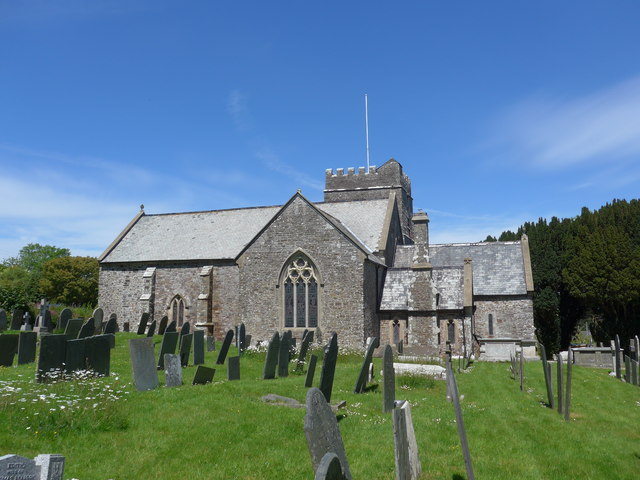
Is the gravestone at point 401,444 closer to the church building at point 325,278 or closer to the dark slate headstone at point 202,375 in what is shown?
the dark slate headstone at point 202,375

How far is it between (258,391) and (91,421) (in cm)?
394

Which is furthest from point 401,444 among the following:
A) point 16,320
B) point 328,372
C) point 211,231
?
point 211,231

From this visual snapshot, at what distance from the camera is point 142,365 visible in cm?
1114

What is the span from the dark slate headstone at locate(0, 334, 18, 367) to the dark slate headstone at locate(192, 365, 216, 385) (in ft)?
19.9

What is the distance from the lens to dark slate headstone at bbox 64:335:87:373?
11.5 metres

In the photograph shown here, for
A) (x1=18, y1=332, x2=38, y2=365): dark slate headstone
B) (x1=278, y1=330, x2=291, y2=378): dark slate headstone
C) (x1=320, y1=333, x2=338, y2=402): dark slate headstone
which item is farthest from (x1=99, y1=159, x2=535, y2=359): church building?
(x1=320, y1=333, x2=338, y2=402): dark slate headstone

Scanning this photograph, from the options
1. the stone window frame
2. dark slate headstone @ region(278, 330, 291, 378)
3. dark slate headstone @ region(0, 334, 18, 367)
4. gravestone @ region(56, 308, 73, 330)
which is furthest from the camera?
the stone window frame

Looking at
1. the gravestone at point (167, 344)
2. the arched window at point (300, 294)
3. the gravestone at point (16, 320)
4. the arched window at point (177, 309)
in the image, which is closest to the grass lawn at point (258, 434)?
the gravestone at point (167, 344)

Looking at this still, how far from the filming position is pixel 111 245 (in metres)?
32.3

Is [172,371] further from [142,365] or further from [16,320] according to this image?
[16,320]

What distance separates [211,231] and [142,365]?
20.9 meters

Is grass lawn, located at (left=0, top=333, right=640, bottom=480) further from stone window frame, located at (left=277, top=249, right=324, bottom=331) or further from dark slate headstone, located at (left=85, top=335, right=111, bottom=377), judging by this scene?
stone window frame, located at (left=277, top=249, right=324, bottom=331)

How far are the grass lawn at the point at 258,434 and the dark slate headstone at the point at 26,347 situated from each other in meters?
2.89

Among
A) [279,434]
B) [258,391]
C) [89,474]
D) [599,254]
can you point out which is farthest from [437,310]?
[89,474]
